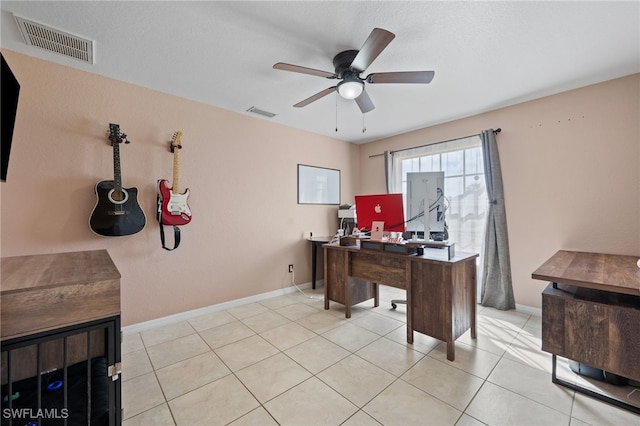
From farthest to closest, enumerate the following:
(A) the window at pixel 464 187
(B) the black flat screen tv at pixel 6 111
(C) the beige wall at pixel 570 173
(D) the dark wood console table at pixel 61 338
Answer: (A) the window at pixel 464 187 → (C) the beige wall at pixel 570 173 → (B) the black flat screen tv at pixel 6 111 → (D) the dark wood console table at pixel 61 338

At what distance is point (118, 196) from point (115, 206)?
102 mm

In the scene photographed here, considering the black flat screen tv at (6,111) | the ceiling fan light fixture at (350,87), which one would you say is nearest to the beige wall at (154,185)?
the black flat screen tv at (6,111)

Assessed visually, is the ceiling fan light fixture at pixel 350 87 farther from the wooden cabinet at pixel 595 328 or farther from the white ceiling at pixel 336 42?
the wooden cabinet at pixel 595 328

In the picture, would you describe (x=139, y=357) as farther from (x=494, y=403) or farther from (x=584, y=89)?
(x=584, y=89)

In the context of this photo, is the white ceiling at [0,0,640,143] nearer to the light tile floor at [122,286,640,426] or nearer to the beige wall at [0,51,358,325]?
the beige wall at [0,51,358,325]

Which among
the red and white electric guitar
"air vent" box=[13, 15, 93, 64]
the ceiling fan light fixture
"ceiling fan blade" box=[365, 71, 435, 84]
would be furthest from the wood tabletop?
"air vent" box=[13, 15, 93, 64]

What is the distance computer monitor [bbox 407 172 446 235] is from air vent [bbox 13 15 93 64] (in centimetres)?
293

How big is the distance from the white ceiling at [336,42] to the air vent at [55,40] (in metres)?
0.05

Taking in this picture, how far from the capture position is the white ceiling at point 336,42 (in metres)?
1.66

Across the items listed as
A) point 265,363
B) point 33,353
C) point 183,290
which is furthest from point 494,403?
point 183,290

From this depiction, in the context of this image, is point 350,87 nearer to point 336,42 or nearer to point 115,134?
point 336,42

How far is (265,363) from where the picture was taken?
6.75ft

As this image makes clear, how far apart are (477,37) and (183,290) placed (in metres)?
3.71

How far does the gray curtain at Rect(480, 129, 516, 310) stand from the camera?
311 centimetres
